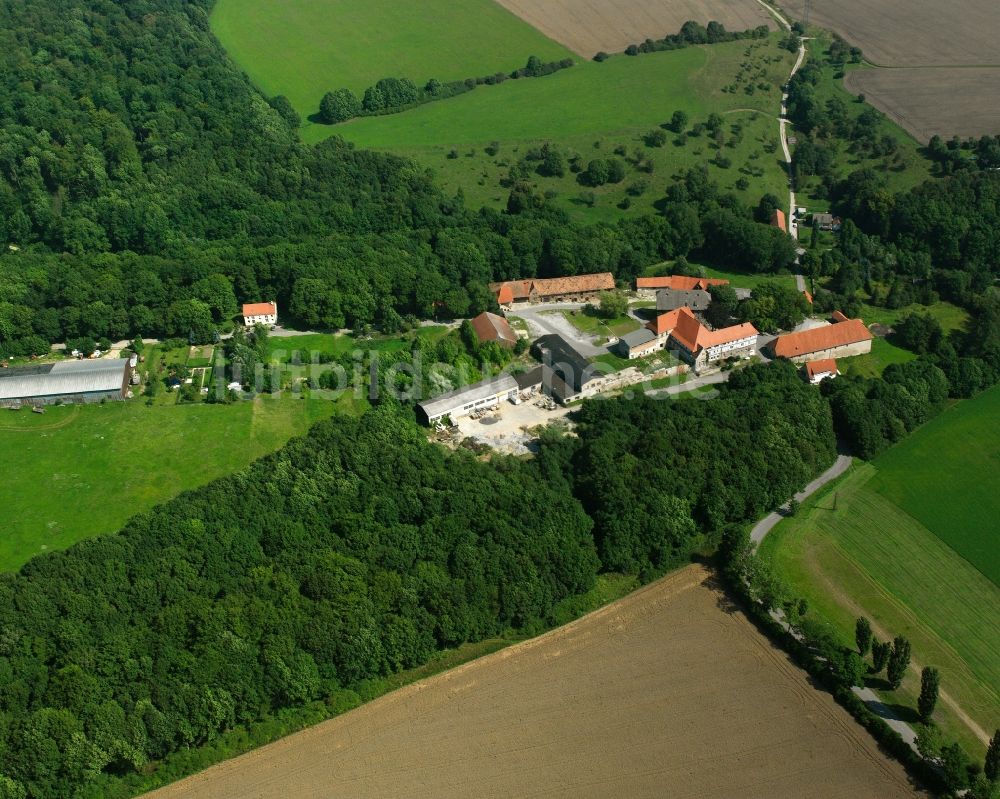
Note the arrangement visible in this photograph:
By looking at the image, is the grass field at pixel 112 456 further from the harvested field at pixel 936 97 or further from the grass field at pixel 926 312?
the harvested field at pixel 936 97

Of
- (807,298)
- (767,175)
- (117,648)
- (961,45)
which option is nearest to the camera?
(117,648)

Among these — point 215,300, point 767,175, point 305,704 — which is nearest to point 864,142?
point 767,175

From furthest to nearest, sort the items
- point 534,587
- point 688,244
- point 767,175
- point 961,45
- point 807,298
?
1. point 961,45
2. point 767,175
3. point 688,244
4. point 807,298
5. point 534,587

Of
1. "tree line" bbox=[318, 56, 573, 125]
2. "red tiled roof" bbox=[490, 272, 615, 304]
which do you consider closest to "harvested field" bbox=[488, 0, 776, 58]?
"tree line" bbox=[318, 56, 573, 125]

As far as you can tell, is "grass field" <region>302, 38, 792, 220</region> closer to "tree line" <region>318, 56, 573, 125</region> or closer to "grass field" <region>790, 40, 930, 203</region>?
"tree line" <region>318, 56, 573, 125</region>

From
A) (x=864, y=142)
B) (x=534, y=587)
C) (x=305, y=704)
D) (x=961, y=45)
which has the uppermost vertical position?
(x=961, y=45)

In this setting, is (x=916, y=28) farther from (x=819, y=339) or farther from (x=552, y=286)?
(x=552, y=286)

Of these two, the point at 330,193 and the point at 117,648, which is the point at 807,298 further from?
the point at 117,648
